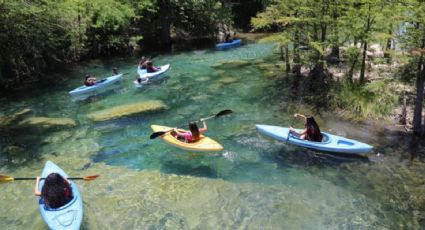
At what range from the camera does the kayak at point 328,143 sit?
1411cm

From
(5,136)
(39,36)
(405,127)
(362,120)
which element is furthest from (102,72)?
(405,127)

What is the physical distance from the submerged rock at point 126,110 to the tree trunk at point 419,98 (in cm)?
1110

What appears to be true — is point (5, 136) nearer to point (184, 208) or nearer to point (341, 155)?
point (184, 208)

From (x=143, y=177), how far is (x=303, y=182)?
524 centimetres

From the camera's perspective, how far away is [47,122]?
752 inches

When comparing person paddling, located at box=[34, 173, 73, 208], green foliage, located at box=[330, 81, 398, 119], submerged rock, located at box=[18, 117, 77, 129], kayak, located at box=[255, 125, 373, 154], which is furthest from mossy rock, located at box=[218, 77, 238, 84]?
person paddling, located at box=[34, 173, 73, 208]

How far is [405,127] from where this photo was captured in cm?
1602

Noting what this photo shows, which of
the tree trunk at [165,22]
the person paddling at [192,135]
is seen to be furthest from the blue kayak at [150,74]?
the person paddling at [192,135]

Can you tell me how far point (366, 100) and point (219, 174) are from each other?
7.88 metres

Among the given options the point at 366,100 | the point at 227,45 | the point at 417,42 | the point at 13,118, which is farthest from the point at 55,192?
the point at 227,45

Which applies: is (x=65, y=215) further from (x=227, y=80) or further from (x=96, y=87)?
(x=227, y=80)

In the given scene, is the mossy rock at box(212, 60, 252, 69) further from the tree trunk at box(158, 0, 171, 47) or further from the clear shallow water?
the tree trunk at box(158, 0, 171, 47)

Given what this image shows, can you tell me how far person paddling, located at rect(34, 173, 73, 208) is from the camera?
1119cm

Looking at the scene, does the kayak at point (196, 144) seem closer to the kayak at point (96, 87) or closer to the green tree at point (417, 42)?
the green tree at point (417, 42)
